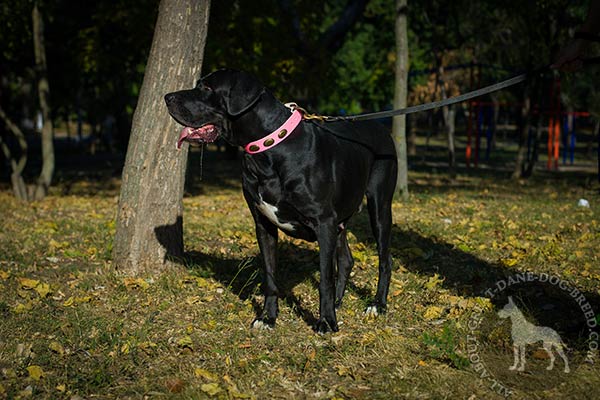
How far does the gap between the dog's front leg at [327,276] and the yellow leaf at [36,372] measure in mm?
1918

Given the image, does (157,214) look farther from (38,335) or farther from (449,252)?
(449,252)

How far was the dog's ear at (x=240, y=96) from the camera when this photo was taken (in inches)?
181

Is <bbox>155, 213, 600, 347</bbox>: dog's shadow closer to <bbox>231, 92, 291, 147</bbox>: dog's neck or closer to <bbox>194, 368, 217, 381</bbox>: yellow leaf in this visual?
<bbox>194, 368, 217, 381</bbox>: yellow leaf

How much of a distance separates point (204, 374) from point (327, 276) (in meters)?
1.20

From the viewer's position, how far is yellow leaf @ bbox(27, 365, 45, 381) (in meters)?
4.17

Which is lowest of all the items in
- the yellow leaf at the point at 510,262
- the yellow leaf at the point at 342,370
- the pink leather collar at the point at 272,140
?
the yellow leaf at the point at 342,370

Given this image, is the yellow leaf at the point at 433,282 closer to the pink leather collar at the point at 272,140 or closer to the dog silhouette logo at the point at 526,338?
the dog silhouette logo at the point at 526,338

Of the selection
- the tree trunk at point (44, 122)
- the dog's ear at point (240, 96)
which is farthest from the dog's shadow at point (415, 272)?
the tree trunk at point (44, 122)

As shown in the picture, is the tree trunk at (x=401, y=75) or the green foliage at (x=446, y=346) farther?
the tree trunk at (x=401, y=75)

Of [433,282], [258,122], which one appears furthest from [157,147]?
[433,282]

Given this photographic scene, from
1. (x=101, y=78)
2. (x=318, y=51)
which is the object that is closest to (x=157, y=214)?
(x=318, y=51)

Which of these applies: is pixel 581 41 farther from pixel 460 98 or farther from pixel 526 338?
pixel 526 338

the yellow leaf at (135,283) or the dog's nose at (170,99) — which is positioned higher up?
the dog's nose at (170,99)

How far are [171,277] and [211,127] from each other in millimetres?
2169
